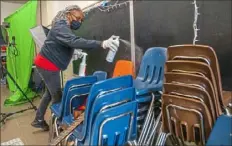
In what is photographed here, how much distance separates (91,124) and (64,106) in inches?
18.8

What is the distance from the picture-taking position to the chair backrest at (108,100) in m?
1.20

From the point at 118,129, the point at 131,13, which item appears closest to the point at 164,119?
the point at 118,129

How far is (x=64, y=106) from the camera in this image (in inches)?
64.0

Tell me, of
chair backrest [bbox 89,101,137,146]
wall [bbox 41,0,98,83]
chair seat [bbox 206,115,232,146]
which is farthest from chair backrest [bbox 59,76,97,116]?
wall [bbox 41,0,98,83]

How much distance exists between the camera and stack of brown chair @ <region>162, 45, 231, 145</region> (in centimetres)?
108

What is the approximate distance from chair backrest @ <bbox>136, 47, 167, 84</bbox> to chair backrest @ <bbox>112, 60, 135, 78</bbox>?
16 centimetres

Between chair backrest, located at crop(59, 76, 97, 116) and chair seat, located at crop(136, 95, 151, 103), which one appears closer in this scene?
chair seat, located at crop(136, 95, 151, 103)

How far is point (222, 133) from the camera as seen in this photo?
Result: 95 cm

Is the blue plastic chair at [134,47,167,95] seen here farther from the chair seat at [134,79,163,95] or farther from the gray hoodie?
the gray hoodie

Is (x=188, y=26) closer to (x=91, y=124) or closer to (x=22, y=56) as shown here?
(x=91, y=124)

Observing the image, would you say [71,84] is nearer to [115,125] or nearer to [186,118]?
[115,125]

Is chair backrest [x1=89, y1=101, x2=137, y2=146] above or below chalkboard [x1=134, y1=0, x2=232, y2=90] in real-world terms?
below

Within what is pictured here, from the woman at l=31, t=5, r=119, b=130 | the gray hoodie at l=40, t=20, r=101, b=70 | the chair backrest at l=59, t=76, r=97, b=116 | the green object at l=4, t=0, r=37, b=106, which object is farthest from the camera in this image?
the green object at l=4, t=0, r=37, b=106

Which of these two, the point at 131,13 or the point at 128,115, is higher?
the point at 131,13
